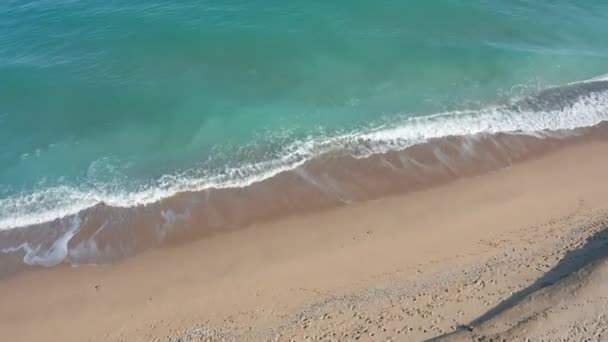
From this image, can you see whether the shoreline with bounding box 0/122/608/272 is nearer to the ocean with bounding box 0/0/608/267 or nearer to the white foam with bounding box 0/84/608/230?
the ocean with bounding box 0/0/608/267

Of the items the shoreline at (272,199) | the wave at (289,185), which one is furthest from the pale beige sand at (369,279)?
the wave at (289,185)

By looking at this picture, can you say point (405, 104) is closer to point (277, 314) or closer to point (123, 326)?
point (277, 314)

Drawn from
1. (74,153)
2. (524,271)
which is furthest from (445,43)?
(74,153)

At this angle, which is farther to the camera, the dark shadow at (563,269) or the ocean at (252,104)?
the ocean at (252,104)

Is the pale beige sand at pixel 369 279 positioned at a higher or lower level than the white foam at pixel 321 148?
lower

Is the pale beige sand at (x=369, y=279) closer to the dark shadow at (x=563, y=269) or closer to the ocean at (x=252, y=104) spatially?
the dark shadow at (x=563, y=269)

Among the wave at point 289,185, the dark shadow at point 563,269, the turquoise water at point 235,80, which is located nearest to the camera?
the dark shadow at point 563,269
